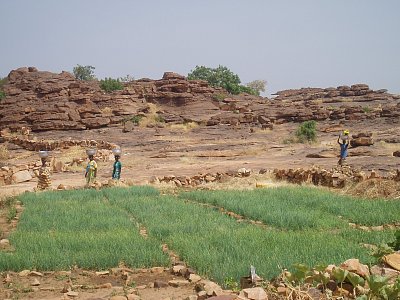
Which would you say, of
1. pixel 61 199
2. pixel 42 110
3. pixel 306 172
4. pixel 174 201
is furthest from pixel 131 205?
pixel 42 110

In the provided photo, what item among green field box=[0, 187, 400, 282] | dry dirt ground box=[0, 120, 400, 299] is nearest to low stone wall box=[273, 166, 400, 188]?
dry dirt ground box=[0, 120, 400, 299]

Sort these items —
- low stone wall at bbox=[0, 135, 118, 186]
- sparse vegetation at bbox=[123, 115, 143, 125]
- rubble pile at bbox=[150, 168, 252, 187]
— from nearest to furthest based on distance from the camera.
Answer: rubble pile at bbox=[150, 168, 252, 187]
low stone wall at bbox=[0, 135, 118, 186]
sparse vegetation at bbox=[123, 115, 143, 125]

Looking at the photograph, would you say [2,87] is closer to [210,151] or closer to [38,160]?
[38,160]

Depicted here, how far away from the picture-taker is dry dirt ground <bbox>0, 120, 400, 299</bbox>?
611 centimetres

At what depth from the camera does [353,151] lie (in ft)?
84.4

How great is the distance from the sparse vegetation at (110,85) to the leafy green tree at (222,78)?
1624cm

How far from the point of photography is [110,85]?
54.2 m

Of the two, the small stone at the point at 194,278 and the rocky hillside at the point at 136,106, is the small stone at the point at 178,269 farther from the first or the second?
the rocky hillside at the point at 136,106

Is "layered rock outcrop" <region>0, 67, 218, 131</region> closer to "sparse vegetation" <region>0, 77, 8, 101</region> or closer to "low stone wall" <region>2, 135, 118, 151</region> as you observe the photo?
"sparse vegetation" <region>0, 77, 8, 101</region>

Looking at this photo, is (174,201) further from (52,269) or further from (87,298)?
(87,298)

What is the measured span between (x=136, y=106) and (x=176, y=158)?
2035 centimetres

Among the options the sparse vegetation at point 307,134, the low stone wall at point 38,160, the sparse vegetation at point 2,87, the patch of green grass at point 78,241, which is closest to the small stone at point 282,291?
the patch of green grass at point 78,241

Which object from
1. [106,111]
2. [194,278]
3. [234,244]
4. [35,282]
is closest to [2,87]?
[106,111]

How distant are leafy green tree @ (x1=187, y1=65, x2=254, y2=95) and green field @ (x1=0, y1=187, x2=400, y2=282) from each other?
52.2 m
